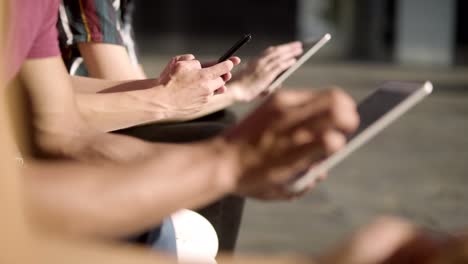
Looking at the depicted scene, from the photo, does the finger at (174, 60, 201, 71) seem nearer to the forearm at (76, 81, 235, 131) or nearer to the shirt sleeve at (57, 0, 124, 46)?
the forearm at (76, 81, 235, 131)

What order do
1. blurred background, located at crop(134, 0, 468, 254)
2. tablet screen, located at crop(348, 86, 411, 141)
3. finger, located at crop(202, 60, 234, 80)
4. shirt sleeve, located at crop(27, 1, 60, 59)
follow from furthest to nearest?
1. blurred background, located at crop(134, 0, 468, 254)
2. finger, located at crop(202, 60, 234, 80)
3. shirt sleeve, located at crop(27, 1, 60, 59)
4. tablet screen, located at crop(348, 86, 411, 141)

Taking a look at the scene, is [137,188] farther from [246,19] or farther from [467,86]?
[246,19]

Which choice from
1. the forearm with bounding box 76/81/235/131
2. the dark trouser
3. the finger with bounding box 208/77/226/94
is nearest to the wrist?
the forearm with bounding box 76/81/235/131

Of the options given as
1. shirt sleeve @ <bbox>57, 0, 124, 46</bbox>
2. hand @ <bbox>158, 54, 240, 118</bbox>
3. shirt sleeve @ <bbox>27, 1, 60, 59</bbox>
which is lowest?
shirt sleeve @ <bbox>57, 0, 124, 46</bbox>

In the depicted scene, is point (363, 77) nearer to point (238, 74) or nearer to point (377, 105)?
point (238, 74)

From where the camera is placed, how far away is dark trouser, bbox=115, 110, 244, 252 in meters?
2.68

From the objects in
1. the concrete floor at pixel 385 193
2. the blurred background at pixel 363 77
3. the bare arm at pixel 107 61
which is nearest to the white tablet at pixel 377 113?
the bare arm at pixel 107 61

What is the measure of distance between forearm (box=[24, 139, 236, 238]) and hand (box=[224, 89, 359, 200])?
0.02 m

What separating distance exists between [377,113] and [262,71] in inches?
60.6

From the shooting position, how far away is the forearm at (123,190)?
106cm

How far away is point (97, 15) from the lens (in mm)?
2982

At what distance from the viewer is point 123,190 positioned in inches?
42.7

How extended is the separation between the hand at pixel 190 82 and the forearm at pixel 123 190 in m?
1.13

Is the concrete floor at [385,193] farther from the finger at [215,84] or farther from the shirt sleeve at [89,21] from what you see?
the finger at [215,84]
